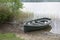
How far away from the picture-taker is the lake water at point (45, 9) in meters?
9.58

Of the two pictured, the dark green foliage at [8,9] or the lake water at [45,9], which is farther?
the lake water at [45,9]

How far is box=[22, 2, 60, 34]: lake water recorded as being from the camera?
31.4 ft

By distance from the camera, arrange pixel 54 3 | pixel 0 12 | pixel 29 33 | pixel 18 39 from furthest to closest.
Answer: pixel 54 3 < pixel 0 12 < pixel 29 33 < pixel 18 39

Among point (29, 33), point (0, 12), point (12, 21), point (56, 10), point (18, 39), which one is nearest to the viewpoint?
point (18, 39)

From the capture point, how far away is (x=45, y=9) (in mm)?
11055

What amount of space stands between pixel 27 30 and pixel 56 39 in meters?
1.47

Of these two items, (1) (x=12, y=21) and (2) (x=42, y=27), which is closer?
(2) (x=42, y=27)

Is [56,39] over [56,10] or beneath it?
beneath

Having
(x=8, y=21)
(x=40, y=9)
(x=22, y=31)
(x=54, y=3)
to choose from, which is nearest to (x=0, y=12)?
(x=8, y=21)

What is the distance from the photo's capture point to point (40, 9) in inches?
440

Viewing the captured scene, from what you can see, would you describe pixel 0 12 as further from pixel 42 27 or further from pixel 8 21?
pixel 42 27

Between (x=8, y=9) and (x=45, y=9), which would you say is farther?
(x=45, y=9)

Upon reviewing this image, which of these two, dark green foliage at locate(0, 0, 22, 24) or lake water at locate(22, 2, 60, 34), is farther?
lake water at locate(22, 2, 60, 34)

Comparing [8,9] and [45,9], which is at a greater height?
[8,9]
